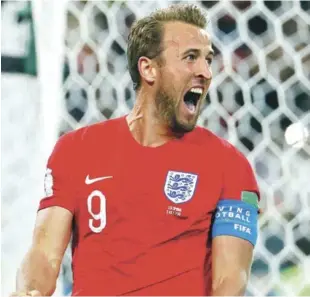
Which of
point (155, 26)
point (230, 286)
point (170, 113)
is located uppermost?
point (155, 26)

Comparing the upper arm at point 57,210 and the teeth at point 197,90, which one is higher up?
the teeth at point 197,90

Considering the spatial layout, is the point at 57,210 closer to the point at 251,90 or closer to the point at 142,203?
the point at 142,203

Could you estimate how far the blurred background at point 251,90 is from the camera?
1.40 meters

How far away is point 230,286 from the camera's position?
0.93m

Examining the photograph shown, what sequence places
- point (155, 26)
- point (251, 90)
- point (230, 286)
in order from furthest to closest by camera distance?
point (251, 90), point (155, 26), point (230, 286)

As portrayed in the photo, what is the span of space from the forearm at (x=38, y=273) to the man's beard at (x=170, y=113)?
232 millimetres

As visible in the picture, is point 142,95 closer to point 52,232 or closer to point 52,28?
point 52,232

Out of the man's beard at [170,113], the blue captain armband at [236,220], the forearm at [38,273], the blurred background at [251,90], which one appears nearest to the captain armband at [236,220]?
the blue captain armband at [236,220]

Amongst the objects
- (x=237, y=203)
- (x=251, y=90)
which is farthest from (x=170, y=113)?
(x=251, y=90)

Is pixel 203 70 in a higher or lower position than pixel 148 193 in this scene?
higher

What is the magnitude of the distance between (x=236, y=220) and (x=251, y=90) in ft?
1.73

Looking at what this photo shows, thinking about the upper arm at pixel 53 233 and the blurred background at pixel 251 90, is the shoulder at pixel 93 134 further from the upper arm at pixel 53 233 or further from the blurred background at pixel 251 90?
the blurred background at pixel 251 90

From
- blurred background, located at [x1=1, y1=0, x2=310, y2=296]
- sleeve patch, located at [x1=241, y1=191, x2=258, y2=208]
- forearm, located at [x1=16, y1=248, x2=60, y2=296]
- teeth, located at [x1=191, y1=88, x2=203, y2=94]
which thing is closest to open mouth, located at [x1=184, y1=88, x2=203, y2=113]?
teeth, located at [x1=191, y1=88, x2=203, y2=94]

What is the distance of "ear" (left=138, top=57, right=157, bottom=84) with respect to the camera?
1.03m
